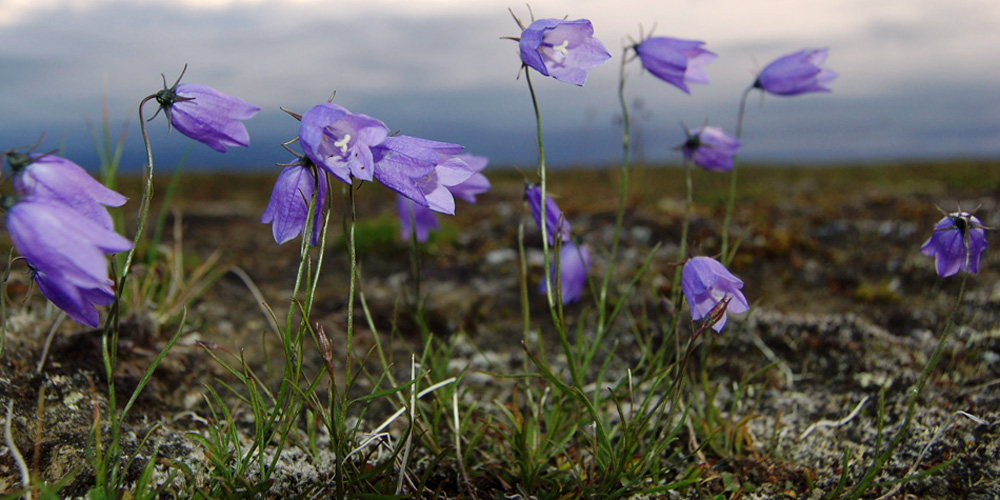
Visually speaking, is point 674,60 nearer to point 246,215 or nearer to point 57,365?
point 57,365

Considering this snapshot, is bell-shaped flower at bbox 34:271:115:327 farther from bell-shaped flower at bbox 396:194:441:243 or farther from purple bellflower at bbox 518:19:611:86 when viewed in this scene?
purple bellflower at bbox 518:19:611:86

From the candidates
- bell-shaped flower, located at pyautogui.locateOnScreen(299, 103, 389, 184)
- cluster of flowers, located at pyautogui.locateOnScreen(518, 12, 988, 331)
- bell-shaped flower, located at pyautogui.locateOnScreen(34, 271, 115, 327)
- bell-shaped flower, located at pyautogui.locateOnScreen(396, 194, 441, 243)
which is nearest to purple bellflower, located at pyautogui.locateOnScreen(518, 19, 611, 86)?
cluster of flowers, located at pyautogui.locateOnScreen(518, 12, 988, 331)

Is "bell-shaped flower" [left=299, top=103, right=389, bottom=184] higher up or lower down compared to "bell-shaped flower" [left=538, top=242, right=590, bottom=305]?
higher up

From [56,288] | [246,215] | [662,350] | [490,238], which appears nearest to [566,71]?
[662,350]

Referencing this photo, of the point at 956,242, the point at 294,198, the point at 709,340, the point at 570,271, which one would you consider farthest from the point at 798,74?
the point at 294,198

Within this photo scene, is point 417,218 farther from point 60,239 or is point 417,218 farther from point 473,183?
point 60,239

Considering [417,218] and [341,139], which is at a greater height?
[341,139]
